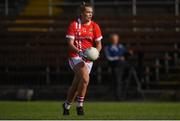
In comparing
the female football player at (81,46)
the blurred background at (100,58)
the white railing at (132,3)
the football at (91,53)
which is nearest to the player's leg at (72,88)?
the female football player at (81,46)

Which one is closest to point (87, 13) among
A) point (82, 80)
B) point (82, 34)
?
point (82, 34)

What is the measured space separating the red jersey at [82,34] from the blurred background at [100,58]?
385 inches

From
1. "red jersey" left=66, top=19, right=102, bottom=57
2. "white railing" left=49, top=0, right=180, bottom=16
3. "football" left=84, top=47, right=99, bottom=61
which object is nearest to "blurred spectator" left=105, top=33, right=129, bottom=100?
"white railing" left=49, top=0, right=180, bottom=16

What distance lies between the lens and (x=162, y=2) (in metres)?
27.5

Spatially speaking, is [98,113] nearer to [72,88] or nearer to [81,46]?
[72,88]

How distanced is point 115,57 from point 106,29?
115 inches

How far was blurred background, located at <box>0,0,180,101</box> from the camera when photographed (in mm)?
25219

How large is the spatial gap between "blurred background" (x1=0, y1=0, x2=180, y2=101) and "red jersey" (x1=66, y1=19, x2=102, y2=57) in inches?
385

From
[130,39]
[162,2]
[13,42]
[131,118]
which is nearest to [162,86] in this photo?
[130,39]

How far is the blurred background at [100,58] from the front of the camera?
82.7 feet

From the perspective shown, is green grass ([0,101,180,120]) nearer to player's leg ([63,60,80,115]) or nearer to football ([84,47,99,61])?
player's leg ([63,60,80,115])

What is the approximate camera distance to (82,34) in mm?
14773

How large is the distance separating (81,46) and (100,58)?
36.1ft

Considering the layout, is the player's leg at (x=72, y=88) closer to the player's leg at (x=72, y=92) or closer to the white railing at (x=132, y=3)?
the player's leg at (x=72, y=92)
